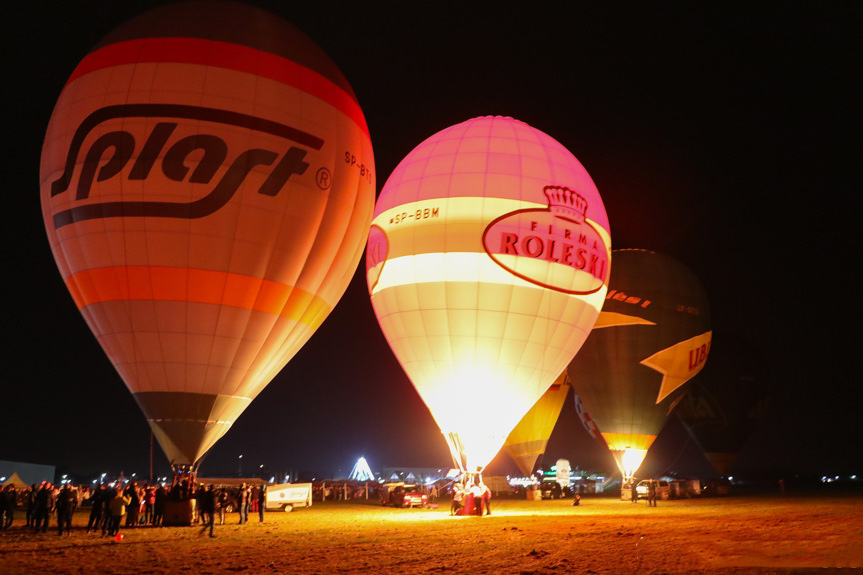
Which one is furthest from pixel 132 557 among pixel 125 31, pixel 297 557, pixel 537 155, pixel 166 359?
pixel 537 155

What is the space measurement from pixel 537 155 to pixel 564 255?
2660 millimetres

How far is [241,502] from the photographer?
16.4 m

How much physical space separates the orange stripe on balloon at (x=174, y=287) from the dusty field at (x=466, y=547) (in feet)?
14.0

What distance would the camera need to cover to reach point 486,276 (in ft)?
54.7

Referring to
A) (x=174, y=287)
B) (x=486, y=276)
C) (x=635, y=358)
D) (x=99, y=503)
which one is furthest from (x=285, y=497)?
(x=635, y=358)

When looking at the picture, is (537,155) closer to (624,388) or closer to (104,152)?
(104,152)

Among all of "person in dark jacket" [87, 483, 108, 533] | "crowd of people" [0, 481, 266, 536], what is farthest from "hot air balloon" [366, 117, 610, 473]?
"person in dark jacket" [87, 483, 108, 533]

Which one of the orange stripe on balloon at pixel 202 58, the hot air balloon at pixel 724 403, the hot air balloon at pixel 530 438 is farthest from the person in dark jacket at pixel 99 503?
the hot air balloon at pixel 724 403

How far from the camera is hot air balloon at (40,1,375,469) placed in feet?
44.5

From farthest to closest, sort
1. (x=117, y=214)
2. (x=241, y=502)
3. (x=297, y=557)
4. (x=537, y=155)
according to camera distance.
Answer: (x=537, y=155) → (x=241, y=502) → (x=117, y=214) → (x=297, y=557)

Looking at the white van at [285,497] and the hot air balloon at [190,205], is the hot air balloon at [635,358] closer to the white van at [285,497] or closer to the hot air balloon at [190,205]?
the white van at [285,497]

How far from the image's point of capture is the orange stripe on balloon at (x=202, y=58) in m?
14.3

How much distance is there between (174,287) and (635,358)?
60.5 ft

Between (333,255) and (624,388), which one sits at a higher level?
(333,255)
